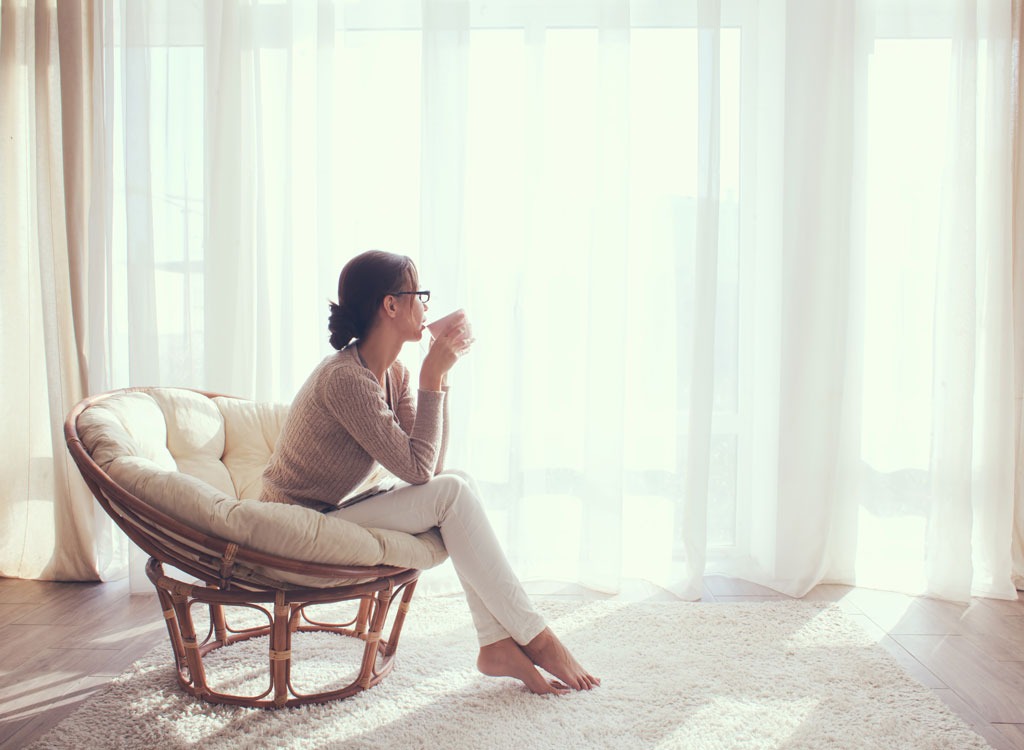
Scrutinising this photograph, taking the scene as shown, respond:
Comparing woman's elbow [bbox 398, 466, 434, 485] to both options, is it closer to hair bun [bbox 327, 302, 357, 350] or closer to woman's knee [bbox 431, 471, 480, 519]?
woman's knee [bbox 431, 471, 480, 519]

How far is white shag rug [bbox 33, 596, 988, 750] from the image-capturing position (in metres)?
1.76

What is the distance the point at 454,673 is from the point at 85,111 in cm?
225

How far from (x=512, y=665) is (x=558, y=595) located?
859 mm

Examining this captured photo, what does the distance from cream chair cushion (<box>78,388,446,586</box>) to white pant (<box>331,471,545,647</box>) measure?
0.16 ft

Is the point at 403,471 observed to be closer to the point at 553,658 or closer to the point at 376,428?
the point at 376,428

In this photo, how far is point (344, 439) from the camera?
1.94m

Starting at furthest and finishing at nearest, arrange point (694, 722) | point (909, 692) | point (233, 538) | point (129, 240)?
1. point (129, 240)
2. point (909, 692)
3. point (694, 722)
4. point (233, 538)

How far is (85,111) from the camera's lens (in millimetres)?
2826

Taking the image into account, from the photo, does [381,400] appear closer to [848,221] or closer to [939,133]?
[848,221]

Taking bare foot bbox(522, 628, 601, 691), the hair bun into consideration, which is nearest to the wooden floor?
bare foot bbox(522, 628, 601, 691)

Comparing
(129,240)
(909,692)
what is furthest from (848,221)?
(129,240)

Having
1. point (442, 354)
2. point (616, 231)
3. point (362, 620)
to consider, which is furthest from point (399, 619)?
point (616, 231)

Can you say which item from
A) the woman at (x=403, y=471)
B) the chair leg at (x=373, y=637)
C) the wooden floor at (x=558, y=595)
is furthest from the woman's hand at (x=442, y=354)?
the wooden floor at (x=558, y=595)

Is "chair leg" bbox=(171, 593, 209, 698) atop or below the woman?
below
